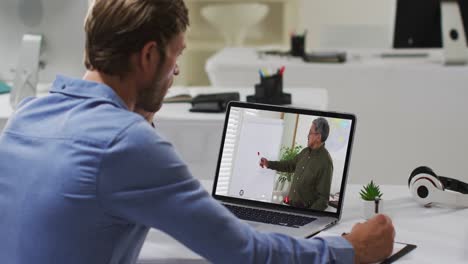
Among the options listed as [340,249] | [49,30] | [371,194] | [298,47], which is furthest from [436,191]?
[298,47]

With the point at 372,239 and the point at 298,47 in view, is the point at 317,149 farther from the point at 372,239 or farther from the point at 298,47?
the point at 298,47

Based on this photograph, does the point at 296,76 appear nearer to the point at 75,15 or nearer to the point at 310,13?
the point at 75,15

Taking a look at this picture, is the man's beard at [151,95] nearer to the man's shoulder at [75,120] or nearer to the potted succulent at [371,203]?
the man's shoulder at [75,120]

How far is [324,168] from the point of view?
169cm

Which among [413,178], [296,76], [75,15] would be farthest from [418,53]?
[413,178]

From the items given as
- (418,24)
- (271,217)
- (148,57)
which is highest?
(418,24)

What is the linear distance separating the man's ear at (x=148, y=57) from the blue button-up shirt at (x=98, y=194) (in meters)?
0.07

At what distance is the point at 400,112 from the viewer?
353cm

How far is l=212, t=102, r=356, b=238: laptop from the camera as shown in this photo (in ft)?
5.52

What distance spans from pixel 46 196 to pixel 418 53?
3194mm

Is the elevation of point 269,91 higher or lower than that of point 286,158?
higher

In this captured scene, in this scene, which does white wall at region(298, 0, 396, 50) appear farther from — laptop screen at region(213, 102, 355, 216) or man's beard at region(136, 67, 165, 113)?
man's beard at region(136, 67, 165, 113)

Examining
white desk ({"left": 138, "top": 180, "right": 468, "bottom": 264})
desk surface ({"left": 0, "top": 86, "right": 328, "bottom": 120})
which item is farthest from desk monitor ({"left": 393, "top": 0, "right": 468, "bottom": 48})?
white desk ({"left": 138, "top": 180, "right": 468, "bottom": 264})

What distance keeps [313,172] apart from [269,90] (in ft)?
3.62
